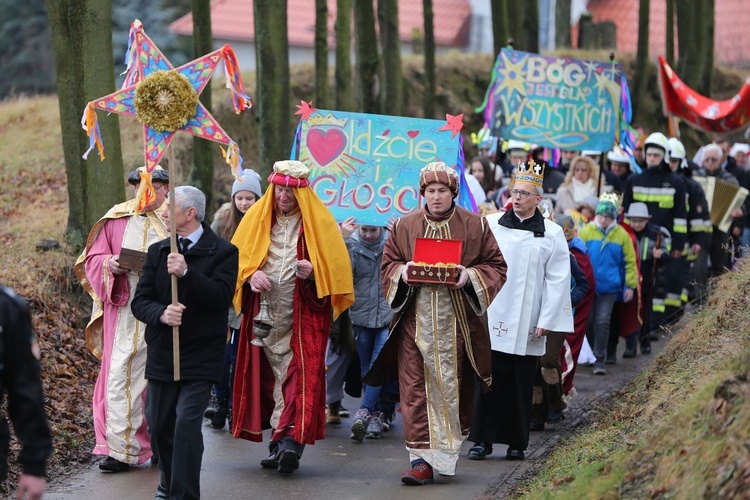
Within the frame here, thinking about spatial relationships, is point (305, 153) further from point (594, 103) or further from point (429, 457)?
point (594, 103)

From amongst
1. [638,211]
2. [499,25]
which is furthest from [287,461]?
[499,25]

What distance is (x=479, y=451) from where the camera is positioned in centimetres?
1003

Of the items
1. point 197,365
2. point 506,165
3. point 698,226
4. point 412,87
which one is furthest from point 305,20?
point 197,365

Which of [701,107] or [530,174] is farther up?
[701,107]

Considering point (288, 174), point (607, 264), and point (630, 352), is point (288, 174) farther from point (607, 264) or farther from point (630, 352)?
point (630, 352)

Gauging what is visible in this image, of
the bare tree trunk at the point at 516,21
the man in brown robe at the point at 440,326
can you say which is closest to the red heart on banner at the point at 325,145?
the man in brown robe at the point at 440,326

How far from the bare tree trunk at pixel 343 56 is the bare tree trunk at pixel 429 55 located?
479 centimetres

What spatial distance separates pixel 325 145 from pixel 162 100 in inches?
130

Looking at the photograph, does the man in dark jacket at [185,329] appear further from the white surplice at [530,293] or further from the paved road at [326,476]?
the white surplice at [530,293]

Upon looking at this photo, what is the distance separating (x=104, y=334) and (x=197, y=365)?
202 cm

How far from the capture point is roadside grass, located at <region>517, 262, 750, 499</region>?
6074mm

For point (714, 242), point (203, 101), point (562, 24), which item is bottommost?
point (714, 242)

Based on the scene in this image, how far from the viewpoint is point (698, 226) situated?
1609cm

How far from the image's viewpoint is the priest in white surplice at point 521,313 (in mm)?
9977
